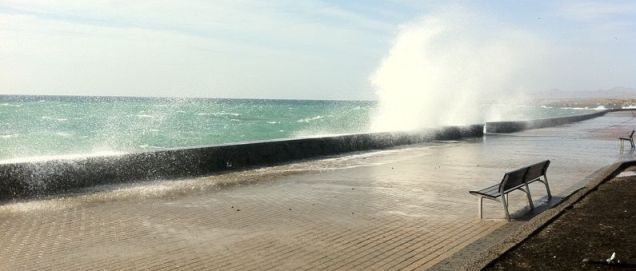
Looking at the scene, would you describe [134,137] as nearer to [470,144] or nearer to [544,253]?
[470,144]

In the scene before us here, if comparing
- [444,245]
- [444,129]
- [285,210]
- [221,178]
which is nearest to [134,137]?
[444,129]

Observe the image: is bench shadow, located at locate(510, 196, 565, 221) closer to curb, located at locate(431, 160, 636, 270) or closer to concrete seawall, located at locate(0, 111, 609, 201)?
curb, located at locate(431, 160, 636, 270)

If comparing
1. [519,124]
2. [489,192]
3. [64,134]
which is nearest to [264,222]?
[489,192]

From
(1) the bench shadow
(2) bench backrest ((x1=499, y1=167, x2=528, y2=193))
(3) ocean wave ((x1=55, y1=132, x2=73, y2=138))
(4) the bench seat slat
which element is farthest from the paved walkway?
(3) ocean wave ((x1=55, y1=132, x2=73, y2=138))

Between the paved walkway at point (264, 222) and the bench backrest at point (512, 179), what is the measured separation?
40 cm

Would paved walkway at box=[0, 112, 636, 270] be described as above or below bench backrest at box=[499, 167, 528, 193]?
below

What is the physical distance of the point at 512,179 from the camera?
7207 millimetres

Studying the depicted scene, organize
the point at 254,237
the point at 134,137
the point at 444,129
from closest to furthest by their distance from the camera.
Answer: the point at 254,237
the point at 444,129
the point at 134,137

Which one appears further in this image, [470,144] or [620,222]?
[470,144]

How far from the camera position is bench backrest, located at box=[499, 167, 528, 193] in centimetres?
698

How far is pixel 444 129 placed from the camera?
23.1 m

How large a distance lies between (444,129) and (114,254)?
62.0 feet

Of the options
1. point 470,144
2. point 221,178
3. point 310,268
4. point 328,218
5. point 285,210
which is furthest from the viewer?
point 470,144

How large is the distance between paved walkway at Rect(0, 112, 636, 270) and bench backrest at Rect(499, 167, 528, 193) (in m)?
0.40
